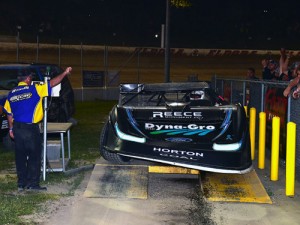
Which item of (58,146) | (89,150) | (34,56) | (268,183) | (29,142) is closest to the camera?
(29,142)

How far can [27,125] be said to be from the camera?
7824mm

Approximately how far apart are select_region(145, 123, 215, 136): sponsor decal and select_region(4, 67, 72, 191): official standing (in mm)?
1504

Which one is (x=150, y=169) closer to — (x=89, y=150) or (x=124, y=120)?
(x=124, y=120)

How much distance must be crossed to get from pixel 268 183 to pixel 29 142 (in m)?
3.63

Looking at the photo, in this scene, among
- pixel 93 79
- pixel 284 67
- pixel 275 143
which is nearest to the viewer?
pixel 275 143

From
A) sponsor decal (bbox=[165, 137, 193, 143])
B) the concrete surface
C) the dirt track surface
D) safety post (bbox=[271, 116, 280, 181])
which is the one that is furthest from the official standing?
the dirt track surface

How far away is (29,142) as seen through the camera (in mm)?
7863

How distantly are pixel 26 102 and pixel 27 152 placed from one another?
699 mm

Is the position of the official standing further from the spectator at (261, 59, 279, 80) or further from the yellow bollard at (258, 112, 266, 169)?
the spectator at (261, 59, 279, 80)

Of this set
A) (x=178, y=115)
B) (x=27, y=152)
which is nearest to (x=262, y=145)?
(x=178, y=115)

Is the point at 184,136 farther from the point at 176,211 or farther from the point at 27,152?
the point at 27,152

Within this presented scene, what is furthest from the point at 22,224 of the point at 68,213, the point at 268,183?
the point at 268,183

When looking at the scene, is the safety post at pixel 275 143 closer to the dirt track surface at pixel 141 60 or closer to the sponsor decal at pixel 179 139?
the sponsor decal at pixel 179 139

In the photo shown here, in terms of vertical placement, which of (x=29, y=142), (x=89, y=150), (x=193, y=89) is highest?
(x=193, y=89)
